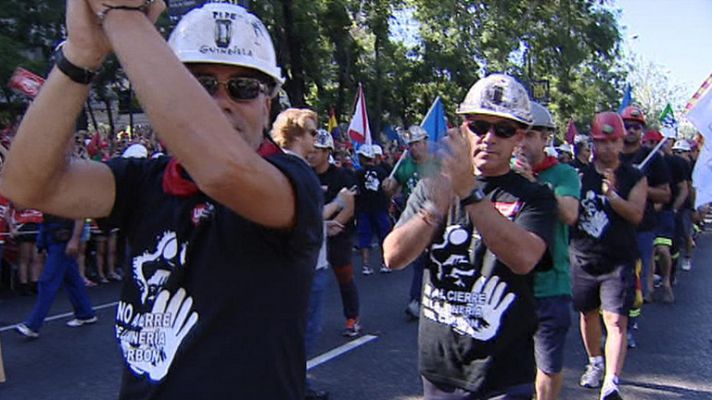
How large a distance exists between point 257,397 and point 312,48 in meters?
21.4

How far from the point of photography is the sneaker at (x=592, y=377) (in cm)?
578

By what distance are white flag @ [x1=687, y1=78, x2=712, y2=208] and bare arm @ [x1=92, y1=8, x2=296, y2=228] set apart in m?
6.09

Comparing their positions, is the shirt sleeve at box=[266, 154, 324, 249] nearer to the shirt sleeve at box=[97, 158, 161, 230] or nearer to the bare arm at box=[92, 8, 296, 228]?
the bare arm at box=[92, 8, 296, 228]

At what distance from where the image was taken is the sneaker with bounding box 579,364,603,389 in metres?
5.78

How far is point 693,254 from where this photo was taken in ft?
46.7

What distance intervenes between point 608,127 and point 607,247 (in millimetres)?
876

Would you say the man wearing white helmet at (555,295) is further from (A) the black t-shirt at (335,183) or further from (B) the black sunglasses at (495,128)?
(A) the black t-shirt at (335,183)

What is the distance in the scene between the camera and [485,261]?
293cm

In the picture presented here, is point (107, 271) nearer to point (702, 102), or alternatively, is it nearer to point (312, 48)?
point (702, 102)

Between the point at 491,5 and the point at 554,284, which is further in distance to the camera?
the point at 491,5

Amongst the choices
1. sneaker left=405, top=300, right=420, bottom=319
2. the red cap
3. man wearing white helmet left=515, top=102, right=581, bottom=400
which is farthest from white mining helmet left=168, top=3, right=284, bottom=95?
the red cap

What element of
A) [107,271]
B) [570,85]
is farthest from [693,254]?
[570,85]

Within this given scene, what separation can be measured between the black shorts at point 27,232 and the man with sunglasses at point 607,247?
686 centimetres

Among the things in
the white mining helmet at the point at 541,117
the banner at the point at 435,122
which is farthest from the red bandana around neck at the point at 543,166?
the banner at the point at 435,122
